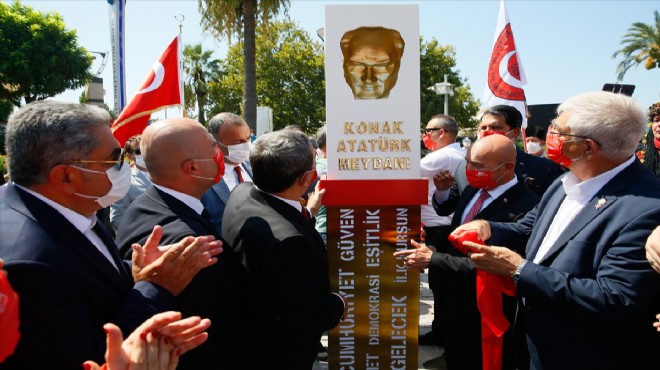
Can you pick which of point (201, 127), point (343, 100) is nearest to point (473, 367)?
point (343, 100)

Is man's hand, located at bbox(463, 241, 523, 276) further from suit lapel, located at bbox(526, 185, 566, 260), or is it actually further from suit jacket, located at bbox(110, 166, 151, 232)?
suit jacket, located at bbox(110, 166, 151, 232)

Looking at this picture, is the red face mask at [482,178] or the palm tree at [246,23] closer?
the red face mask at [482,178]

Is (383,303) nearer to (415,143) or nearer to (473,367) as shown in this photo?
(473,367)

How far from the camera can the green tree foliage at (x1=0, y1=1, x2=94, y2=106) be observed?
92.8 feet

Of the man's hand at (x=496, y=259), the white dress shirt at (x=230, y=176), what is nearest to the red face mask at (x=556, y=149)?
the man's hand at (x=496, y=259)

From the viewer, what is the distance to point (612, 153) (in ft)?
6.55

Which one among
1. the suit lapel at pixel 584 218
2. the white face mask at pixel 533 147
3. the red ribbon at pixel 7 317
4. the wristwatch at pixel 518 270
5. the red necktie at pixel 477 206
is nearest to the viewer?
the red ribbon at pixel 7 317

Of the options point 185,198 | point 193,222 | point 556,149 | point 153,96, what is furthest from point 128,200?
point 556,149

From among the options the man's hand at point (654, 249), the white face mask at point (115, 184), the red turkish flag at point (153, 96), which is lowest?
the man's hand at point (654, 249)

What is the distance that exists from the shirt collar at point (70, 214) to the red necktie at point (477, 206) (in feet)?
7.34

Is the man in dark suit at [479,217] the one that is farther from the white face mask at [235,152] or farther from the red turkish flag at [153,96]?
the red turkish flag at [153,96]

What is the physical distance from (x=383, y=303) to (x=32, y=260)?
210cm

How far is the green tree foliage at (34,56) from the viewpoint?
28.3m

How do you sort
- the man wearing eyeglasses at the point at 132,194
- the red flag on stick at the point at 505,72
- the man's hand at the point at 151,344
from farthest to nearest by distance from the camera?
the red flag on stick at the point at 505,72
the man wearing eyeglasses at the point at 132,194
the man's hand at the point at 151,344
